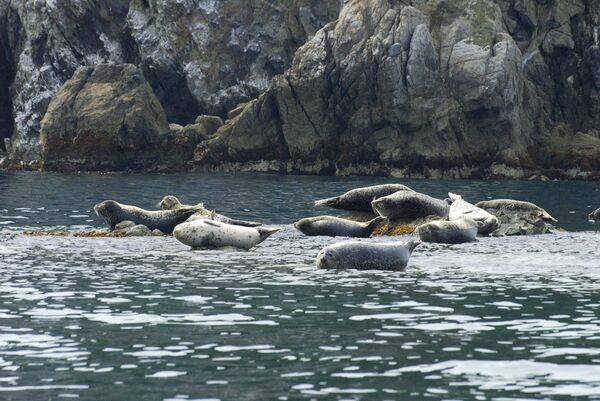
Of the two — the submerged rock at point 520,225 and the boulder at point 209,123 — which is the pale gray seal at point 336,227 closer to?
the submerged rock at point 520,225

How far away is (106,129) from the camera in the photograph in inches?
3258

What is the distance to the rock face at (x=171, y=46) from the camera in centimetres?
9481

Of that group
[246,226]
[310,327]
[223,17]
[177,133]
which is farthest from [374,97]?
[310,327]

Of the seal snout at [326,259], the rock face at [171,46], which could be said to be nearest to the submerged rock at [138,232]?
the seal snout at [326,259]

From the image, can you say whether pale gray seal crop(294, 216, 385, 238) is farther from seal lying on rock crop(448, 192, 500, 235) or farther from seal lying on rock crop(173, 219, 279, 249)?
seal lying on rock crop(173, 219, 279, 249)

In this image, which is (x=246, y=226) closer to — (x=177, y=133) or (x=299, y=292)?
(x=299, y=292)

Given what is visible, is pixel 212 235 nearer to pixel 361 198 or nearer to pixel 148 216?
pixel 148 216

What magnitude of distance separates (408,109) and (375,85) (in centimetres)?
309

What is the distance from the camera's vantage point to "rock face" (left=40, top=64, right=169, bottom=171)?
3263 inches

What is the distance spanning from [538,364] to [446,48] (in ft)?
236

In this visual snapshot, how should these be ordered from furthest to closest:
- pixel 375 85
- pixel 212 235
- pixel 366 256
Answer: pixel 375 85
pixel 212 235
pixel 366 256

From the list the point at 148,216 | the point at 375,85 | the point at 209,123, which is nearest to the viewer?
the point at 148,216

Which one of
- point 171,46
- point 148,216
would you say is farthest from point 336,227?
point 171,46

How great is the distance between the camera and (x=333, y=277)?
20.7 meters
